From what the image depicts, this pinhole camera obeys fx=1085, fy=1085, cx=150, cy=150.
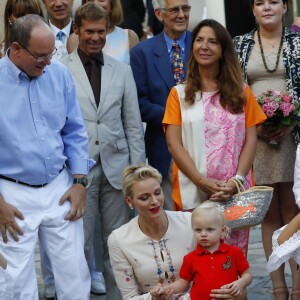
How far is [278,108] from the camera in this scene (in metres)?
7.56

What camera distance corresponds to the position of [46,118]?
6.47 metres

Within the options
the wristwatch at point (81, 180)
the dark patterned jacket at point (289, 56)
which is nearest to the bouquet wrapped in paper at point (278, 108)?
the dark patterned jacket at point (289, 56)

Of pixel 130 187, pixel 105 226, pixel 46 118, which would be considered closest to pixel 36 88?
pixel 46 118

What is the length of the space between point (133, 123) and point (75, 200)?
133 cm

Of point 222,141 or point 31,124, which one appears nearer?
point 31,124

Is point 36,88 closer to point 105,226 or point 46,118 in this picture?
point 46,118

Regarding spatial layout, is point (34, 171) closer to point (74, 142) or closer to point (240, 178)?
point (74, 142)

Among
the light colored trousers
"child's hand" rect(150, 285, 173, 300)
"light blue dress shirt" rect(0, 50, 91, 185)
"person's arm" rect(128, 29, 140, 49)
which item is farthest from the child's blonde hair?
"person's arm" rect(128, 29, 140, 49)

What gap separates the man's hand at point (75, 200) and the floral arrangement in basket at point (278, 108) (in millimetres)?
1607

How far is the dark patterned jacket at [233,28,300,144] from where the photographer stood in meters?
7.83

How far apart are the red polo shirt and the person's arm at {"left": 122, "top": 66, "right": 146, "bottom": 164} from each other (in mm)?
1491

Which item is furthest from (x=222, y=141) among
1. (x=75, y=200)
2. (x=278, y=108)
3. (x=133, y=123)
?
(x=75, y=200)

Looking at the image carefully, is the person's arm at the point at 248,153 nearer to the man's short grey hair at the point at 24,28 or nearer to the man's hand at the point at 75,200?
the man's hand at the point at 75,200

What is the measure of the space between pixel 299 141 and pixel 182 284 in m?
1.90
